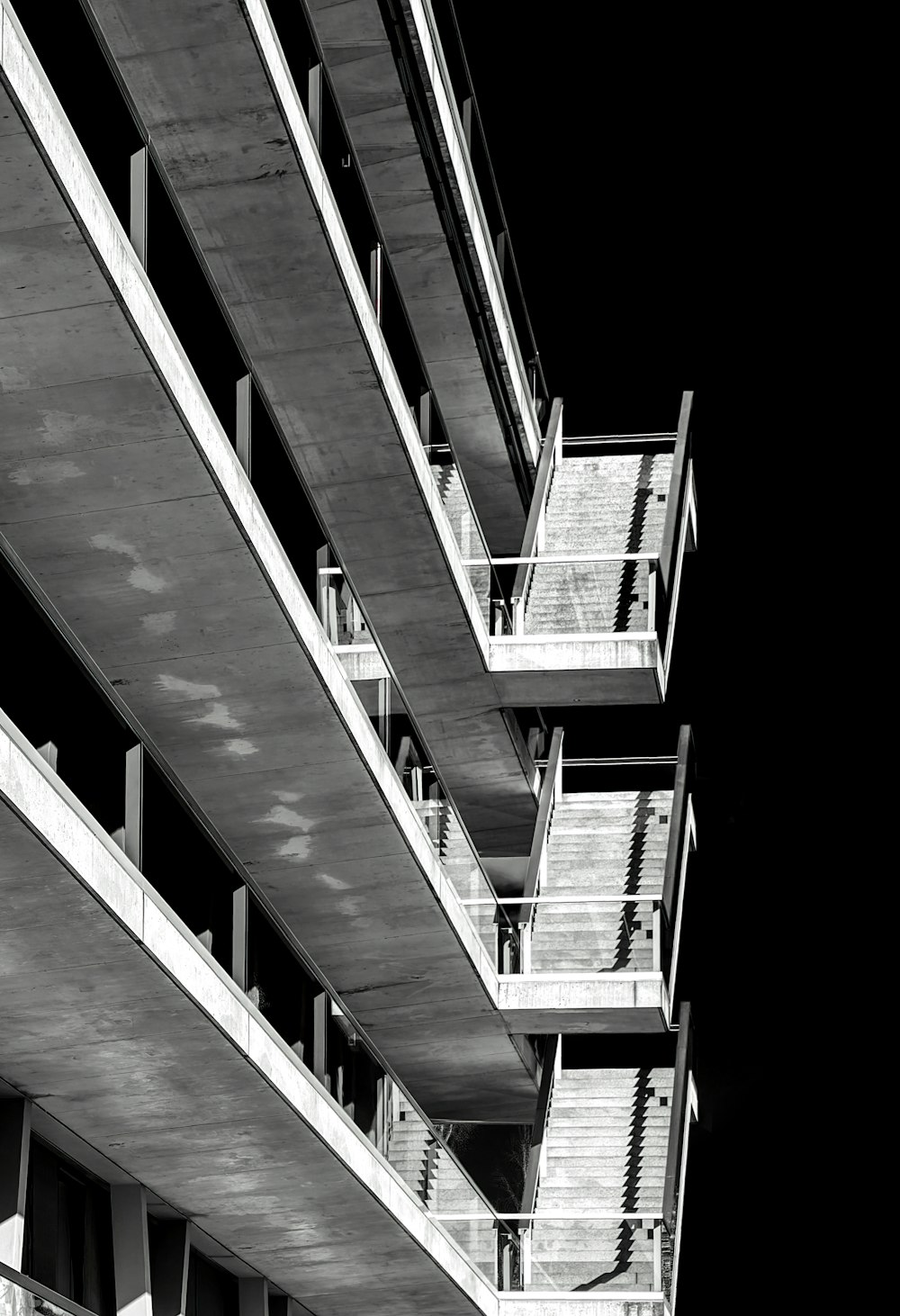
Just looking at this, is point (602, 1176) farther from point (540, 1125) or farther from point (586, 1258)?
point (586, 1258)

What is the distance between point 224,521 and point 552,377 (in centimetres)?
2104

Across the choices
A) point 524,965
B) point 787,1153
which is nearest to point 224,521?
point 524,965

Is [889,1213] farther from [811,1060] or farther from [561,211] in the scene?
[561,211]

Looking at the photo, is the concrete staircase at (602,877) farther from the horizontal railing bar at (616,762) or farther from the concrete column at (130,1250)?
the concrete column at (130,1250)

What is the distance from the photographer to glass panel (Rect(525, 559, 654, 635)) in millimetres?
22453

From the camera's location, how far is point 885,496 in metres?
31.6

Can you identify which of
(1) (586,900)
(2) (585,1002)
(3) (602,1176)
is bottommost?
(3) (602,1176)

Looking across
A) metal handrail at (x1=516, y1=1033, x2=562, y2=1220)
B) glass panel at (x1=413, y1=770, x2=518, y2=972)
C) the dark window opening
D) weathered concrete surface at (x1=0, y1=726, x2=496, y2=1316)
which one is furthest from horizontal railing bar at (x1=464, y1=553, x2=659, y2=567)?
the dark window opening

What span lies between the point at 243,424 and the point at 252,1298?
9.22 m

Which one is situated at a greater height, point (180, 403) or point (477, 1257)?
point (180, 403)

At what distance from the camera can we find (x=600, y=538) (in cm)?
2717

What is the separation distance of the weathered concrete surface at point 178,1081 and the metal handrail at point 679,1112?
2878mm

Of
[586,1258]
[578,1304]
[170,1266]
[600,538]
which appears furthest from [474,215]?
[170,1266]

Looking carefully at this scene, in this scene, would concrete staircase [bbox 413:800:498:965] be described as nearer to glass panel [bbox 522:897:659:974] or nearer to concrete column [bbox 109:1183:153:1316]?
glass panel [bbox 522:897:659:974]
